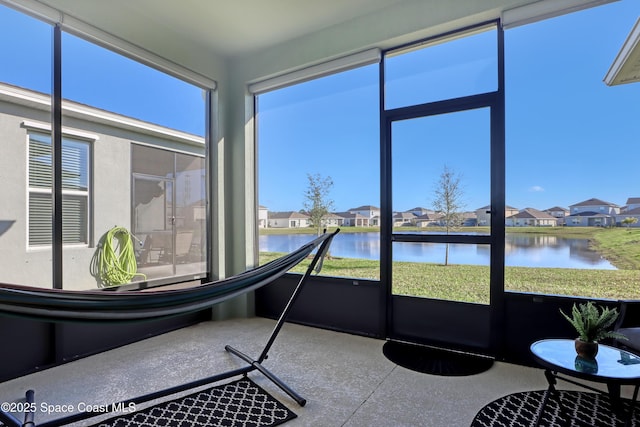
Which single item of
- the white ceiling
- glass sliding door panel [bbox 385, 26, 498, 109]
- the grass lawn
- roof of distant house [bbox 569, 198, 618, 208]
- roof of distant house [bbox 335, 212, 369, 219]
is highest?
the white ceiling

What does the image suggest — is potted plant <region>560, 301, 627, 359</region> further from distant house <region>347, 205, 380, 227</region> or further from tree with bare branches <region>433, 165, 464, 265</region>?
distant house <region>347, 205, 380, 227</region>

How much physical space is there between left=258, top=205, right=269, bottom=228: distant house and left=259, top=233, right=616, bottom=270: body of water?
0.92 m

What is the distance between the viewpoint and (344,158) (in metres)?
3.50

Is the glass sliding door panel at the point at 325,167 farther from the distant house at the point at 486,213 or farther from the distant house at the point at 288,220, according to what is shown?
the distant house at the point at 486,213

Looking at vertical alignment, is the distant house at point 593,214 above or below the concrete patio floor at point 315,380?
above

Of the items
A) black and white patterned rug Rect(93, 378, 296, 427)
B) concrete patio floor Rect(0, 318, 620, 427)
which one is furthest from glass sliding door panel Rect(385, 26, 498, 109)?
black and white patterned rug Rect(93, 378, 296, 427)

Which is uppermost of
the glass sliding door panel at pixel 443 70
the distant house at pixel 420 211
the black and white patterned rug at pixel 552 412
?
the glass sliding door panel at pixel 443 70

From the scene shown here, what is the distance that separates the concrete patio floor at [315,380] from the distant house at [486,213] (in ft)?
3.61

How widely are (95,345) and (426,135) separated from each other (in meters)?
3.37

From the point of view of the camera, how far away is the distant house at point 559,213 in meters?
2.55

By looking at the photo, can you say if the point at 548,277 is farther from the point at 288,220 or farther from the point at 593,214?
the point at 288,220

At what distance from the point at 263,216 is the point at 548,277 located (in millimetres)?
2849

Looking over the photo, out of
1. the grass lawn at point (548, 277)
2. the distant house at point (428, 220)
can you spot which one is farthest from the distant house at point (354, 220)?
the distant house at point (428, 220)

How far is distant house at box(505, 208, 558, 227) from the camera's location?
8.52 feet
